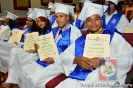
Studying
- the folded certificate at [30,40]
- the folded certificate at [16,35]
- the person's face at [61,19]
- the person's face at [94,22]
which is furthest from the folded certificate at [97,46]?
the folded certificate at [16,35]

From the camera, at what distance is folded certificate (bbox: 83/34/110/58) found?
2.21m

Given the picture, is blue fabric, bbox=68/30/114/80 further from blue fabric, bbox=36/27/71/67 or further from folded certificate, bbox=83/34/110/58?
blue fabric, bbox=36/27/71/67

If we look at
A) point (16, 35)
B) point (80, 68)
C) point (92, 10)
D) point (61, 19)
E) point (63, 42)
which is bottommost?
point (16, 35)

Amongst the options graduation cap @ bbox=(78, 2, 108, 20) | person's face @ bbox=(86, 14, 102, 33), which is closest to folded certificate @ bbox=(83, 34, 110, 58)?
person's face @ bbox=(86, 14, 102, 33)

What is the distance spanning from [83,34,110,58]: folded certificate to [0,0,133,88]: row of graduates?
Result: 8cm

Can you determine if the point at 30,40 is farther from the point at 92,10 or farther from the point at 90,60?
the point at 90,60

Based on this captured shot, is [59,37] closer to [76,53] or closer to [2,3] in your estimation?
[76,53]

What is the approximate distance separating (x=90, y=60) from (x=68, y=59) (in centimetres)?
32

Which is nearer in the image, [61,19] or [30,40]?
[61,19]

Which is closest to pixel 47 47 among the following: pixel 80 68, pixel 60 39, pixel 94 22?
pixel 60 39

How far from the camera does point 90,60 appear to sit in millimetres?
2211

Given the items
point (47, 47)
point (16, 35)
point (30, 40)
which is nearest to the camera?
point (47, 47)

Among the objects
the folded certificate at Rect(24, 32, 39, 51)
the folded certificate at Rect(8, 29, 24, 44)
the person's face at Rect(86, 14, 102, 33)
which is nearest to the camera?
the person's face at Rect(86, 14, 102, 33)

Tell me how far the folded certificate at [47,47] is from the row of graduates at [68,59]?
0.23ft
